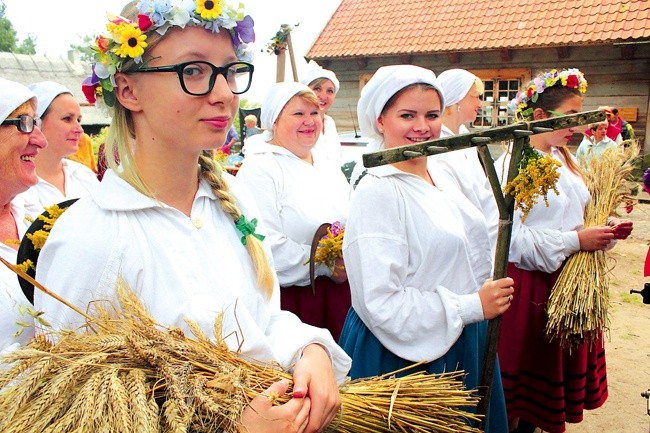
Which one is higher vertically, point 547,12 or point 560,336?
point 547,12

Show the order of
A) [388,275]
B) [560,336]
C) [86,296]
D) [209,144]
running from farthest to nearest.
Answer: [560,336] → [388,275] → [209,144] → [86,296]

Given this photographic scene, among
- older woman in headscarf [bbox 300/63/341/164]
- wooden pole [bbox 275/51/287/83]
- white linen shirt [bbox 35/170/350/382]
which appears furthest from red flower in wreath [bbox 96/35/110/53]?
wooden pole [bbox 275/51/287/83]

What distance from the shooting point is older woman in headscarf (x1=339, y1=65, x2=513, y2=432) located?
7.70ft

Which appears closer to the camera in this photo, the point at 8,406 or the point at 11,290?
the point at 8,406

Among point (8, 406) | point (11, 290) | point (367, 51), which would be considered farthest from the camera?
point (367, 51)

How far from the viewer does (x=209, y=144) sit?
5.27ft

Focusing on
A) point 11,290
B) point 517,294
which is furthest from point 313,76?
point 11,290

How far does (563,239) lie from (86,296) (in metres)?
2.87

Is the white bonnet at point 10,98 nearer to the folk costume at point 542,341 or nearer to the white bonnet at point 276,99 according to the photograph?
the white bonnet at point 276,99

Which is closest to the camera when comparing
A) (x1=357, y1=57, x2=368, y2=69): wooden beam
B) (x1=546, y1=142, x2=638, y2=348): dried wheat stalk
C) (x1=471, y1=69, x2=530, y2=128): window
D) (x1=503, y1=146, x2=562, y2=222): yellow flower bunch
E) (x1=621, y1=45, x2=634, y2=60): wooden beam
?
(x1=503, y1=146, x2=562, y2=222): yellow flower bunch

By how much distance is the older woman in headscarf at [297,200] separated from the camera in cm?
367

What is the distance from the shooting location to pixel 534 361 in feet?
12.0

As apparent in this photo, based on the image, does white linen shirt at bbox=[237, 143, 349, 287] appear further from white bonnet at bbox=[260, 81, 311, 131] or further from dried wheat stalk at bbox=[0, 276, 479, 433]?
dried wheat stalk at bbox=[0, 276, 479, 433]

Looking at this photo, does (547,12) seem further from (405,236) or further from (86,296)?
(86,296)
